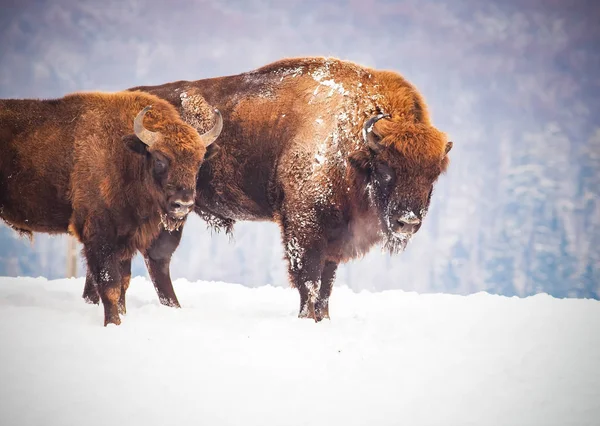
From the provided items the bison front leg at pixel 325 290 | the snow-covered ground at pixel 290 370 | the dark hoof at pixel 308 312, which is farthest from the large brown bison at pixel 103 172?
the bison front leg at pixel 325 290

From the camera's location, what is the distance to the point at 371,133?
22.5ft

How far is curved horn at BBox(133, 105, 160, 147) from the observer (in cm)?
648

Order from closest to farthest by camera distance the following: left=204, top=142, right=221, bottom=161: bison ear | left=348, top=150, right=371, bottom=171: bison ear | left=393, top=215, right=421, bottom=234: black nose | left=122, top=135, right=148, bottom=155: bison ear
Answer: left=393, top=215, right=421, bottom=234: black nose < left=122, top=135, right=148, bottom=155: bison ear < left=348, top=150, right=371, bottom=171: bison ear < left=204, top=142, right=221, bottom=161: bison ear

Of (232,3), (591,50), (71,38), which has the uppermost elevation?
(232,3)

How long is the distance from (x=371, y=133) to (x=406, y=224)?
1077 millimetres

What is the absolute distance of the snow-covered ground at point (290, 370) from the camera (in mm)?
4289

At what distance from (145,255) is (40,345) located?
306 cm

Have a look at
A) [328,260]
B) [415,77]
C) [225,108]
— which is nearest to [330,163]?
[328,260]

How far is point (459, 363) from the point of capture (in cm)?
516

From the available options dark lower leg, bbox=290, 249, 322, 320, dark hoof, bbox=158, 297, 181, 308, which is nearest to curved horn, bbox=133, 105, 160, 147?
dark lower leg, bbox=290, 249, 322, 320

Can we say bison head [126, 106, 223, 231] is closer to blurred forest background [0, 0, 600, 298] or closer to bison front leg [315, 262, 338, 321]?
bison front leg [315, 262, 338, 321]

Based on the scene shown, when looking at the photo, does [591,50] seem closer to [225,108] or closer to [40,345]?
[225,108]

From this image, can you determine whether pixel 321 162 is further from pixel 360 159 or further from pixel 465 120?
pixel 465 120

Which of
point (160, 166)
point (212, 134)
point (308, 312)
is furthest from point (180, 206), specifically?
point (308, 312)
